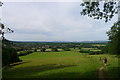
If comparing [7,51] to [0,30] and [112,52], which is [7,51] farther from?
[112,52]

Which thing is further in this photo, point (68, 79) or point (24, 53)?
point (24, 53)

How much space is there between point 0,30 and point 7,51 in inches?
297

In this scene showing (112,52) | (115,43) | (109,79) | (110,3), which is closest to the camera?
(109,79)

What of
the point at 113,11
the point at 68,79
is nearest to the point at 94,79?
the point at 68,79

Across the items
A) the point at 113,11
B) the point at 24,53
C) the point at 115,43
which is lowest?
the point at 24,53

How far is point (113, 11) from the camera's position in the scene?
55.7ft

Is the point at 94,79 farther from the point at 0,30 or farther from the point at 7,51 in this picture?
the point at 7,51

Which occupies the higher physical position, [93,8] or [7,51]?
[93,8]

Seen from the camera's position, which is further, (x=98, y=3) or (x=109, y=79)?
(x=98, y=3)

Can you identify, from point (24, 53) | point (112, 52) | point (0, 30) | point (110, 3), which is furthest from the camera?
point (24, 53)

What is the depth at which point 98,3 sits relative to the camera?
1670 centimetres

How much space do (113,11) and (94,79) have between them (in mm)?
7569

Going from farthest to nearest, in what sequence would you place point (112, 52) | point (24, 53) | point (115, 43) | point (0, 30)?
point (24, 53) → point (112, 52) → point (115, 43) → point (0, 30)

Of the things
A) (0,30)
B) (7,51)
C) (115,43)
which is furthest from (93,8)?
(115,43)
